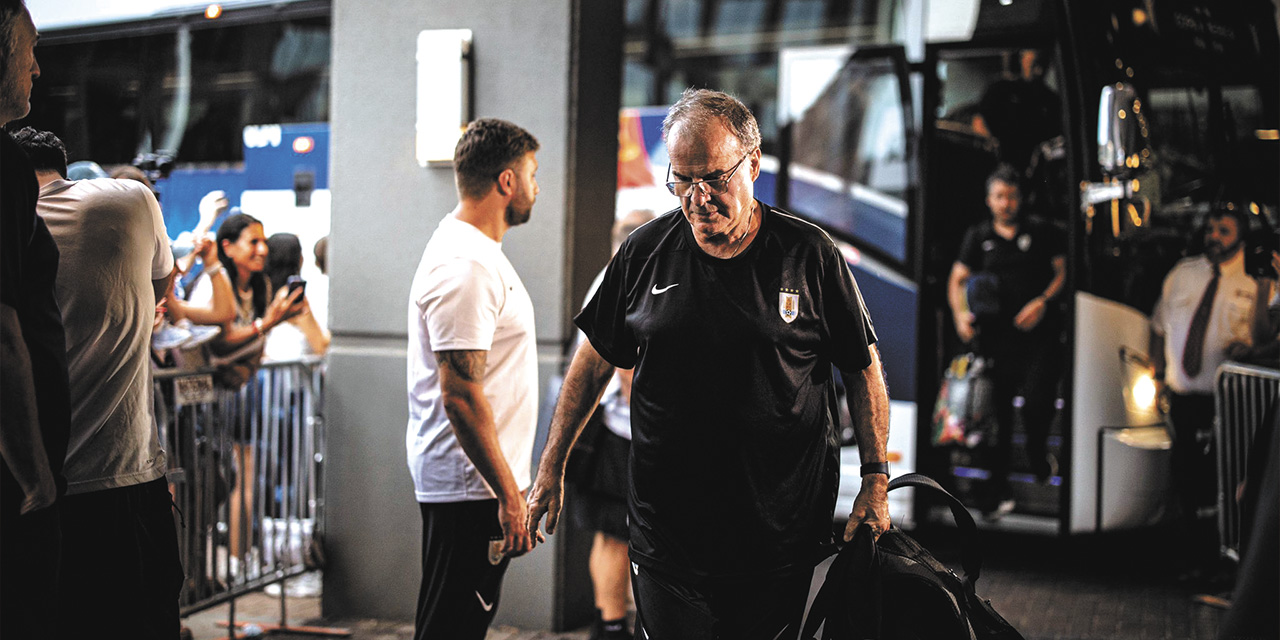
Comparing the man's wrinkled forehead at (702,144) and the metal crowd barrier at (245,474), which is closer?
the man's wrinkled forehead at (702,144)

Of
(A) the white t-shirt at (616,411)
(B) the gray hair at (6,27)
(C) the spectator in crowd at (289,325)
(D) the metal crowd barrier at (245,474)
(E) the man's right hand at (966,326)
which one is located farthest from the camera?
(E) the man's right hand at (966,326)

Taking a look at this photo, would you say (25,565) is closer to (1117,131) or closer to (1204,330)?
(1117,131)

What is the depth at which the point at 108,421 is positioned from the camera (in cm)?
283

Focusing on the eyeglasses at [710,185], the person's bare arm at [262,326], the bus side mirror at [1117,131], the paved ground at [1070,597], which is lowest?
the paved ground at [1070,597]

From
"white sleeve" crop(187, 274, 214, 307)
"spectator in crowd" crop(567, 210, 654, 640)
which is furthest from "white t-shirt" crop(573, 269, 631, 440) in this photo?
"white sleeve" crop(187, 274, 214, 307)

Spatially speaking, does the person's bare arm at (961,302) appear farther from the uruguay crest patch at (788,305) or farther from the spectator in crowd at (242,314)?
the uruguay crest patch at (788,305)

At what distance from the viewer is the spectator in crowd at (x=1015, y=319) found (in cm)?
689

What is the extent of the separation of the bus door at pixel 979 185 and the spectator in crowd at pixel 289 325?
3651 mm

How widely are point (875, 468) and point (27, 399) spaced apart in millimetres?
1947

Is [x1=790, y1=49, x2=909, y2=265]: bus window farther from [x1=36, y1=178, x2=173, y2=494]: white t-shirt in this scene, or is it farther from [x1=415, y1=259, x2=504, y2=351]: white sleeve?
[x1=36, y1=178, x2=173, y2=494]: white t-shirt

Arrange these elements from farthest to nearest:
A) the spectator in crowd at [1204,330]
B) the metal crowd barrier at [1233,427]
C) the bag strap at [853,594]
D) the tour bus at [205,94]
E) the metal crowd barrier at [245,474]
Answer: the tour bus at [205,94] < the spectator in crowd at [1204,330] < the metal crowd barrier at [1233,427] < the metal crowd barrier at [245,474] < the bag strap at [853,594]

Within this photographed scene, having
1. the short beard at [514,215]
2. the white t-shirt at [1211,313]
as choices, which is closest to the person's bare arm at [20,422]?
the short beard at [514,215]

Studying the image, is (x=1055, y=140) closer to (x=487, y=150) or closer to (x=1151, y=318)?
(x=1151, y=318)

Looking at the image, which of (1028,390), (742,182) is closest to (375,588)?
(742,182)
